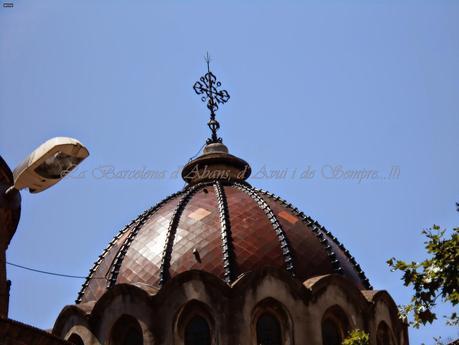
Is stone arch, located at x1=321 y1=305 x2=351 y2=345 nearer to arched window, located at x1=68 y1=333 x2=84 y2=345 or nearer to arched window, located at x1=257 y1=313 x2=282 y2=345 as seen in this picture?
arched window, located at x1=257 y1=313 x2=282 y2=345

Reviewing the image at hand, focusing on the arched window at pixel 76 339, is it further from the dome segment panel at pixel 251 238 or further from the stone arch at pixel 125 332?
the dome segment panel at pixel 251 238

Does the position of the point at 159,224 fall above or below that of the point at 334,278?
above

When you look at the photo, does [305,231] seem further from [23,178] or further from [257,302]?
[23,178]

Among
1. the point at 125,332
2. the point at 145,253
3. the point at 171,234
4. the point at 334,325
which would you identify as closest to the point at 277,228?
the point at 171,234

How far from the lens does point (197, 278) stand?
22.9 meters

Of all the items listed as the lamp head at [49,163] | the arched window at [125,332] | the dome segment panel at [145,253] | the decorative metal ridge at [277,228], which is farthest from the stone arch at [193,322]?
the lamp head at [49,163]

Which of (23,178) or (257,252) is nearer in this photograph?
(23,178)

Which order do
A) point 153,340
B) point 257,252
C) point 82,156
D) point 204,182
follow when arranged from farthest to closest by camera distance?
point 204,182 < point 257,252 < point 153,340 < point 82,156

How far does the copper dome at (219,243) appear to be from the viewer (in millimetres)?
23922

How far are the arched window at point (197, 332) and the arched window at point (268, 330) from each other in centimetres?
116

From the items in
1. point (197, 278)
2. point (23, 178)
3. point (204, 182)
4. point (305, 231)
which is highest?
point (204, 182)

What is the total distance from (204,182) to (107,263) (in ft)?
13.1

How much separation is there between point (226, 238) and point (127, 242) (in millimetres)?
2714

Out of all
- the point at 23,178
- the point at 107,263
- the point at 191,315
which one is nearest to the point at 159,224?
the point at 107,263
